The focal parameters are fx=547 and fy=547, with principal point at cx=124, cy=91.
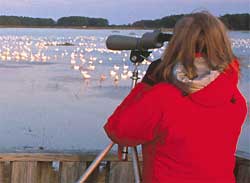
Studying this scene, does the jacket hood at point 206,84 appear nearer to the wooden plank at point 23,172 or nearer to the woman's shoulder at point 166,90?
the woman's shoulder at point 166,90

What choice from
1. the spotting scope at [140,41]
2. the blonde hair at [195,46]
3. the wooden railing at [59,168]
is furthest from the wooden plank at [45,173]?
the blonde hair at [195,46]

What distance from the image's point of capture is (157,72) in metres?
1.66

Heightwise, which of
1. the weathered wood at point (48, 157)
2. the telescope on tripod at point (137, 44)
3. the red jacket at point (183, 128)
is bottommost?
the weathered wood at point (48, 157)

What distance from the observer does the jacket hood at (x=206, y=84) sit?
1566 millimetres

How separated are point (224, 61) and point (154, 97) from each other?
0.24 meters

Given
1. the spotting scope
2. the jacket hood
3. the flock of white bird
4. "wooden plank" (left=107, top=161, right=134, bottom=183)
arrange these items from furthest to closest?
the flock of white bird → "wooden plank" (left=107, top=161, right=134, bottom=183) → the spotting scope → the jacket hood

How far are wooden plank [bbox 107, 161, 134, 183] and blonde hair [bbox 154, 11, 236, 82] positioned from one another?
84cm

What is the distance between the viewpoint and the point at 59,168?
7.79ft

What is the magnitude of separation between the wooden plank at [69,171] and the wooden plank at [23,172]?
12cm

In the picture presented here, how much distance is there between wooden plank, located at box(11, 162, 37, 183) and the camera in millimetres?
2316

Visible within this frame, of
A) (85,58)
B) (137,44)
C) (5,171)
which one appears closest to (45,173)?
(5,171)

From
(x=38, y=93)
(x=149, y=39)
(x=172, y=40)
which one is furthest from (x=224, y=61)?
(x=38, y=93)

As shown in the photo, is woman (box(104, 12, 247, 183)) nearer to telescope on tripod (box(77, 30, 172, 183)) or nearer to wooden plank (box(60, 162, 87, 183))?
telescope on tripod (box(77, 30, 172, 183))

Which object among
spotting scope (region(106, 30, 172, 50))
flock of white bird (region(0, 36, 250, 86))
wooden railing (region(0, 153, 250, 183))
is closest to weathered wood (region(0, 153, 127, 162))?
wooden railing (region(0, 153, 250, 183))
